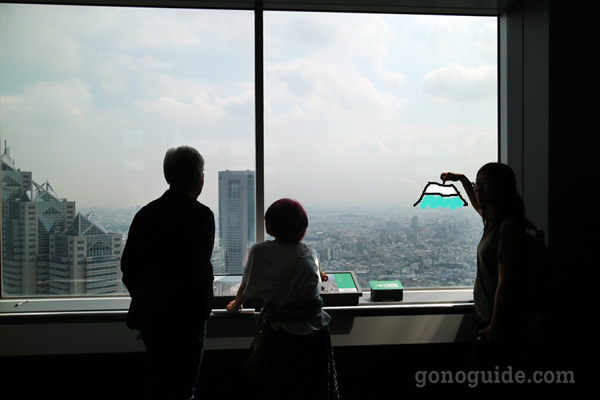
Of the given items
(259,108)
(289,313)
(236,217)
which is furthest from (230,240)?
(289,313)

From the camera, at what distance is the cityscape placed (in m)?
2.50

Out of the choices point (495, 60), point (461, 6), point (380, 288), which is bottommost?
point (380, 288)

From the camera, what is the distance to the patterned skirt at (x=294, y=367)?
1.73 m

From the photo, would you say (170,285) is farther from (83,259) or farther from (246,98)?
(246,98)

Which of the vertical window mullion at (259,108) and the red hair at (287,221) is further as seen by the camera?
the vertical window mullion at (259,108)

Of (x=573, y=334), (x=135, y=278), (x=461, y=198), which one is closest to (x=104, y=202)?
(x=135, y=278)

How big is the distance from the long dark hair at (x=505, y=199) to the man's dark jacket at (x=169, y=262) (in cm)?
124

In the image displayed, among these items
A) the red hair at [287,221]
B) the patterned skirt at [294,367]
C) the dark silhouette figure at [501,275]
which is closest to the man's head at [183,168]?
the red hair at [287,221]

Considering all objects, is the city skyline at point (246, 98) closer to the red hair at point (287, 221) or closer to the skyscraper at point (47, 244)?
the skyscraper at point (47, 244)

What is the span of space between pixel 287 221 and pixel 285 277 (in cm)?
24

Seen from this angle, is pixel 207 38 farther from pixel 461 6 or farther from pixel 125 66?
pixel 461 6

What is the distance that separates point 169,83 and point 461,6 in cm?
194

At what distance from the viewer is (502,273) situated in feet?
5.40

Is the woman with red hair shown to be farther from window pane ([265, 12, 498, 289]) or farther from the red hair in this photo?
window pane ([265, 12, 498, 289])
